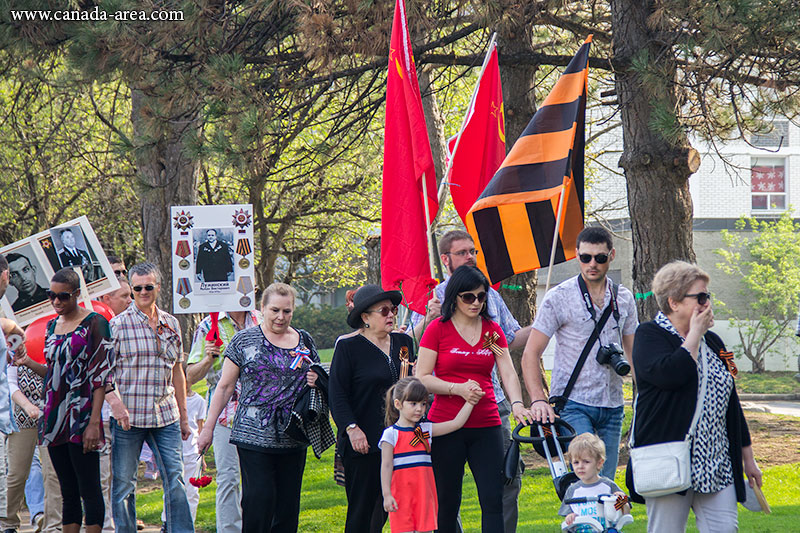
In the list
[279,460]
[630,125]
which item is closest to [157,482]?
[279,460]

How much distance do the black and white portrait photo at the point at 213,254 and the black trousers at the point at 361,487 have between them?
6.62 feet

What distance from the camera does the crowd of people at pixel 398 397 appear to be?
4.85m

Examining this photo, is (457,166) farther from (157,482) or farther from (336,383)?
(157,482)

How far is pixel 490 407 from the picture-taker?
6062mm

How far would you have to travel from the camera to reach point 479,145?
8320 millimetres

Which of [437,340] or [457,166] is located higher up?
[457,166]

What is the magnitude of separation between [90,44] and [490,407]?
5.66m

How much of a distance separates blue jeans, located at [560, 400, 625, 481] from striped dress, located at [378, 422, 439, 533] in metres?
0.89

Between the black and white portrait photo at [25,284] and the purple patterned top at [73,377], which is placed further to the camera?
the black and white portrait photo at [25,284]

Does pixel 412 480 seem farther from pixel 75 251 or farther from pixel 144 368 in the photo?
pixel 75 251

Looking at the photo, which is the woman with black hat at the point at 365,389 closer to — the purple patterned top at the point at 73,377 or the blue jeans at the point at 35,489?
the purple patterned top at the point at 73,377

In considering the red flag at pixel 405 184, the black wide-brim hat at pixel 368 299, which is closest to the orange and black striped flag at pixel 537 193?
the red flag at pixel 405 184

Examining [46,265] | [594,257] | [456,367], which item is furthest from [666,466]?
[46,265]

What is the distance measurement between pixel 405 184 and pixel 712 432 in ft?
11.3
